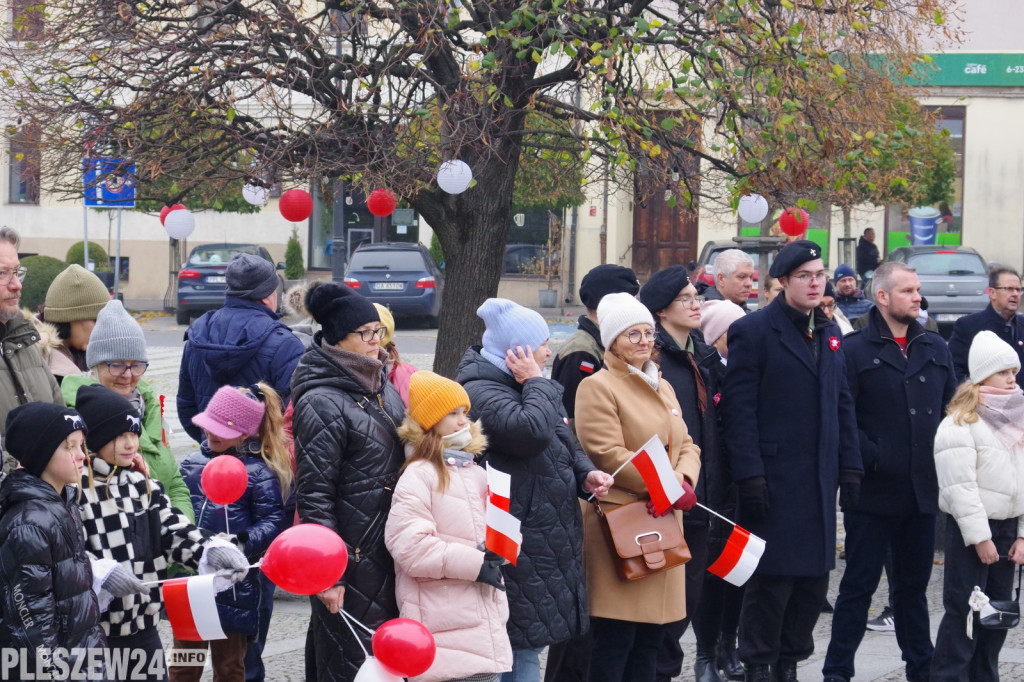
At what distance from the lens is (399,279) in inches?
942

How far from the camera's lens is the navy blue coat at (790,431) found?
572 cm

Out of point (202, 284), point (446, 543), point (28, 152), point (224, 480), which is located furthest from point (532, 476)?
point (202, 284)

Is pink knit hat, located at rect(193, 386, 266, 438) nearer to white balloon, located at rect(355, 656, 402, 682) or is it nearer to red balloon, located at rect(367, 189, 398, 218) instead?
white balloon, located at rect(355, 656, 402, 682)

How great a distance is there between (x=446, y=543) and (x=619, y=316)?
141 cm

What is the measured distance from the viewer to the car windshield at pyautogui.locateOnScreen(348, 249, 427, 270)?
24.2m

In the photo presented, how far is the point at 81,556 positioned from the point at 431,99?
553 cm

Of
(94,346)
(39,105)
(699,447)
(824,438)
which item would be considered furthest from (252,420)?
(39,105)

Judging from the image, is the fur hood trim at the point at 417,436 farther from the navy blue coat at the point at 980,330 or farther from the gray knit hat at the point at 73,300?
the navy blue coat at the point at 980,330

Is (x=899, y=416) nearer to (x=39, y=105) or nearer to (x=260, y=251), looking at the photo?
(x=39, y=105)

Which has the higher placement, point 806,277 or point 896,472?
point 806,277

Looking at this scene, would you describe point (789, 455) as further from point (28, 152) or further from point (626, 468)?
point (28, 152)

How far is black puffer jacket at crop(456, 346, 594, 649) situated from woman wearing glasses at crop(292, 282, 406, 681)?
42 centimetres

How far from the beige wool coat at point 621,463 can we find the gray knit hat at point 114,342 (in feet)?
6.06

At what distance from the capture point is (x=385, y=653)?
4004 mm
